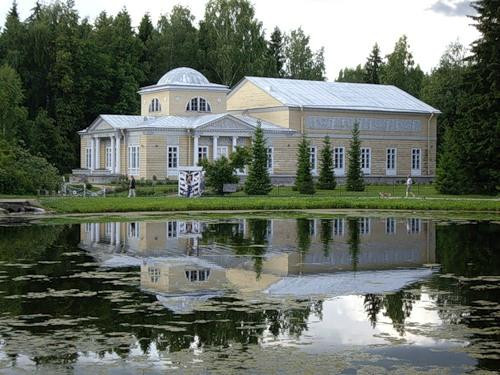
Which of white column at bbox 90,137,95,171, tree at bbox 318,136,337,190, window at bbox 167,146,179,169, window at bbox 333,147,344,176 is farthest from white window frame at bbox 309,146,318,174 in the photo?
white column at bbox 90,137,95,171

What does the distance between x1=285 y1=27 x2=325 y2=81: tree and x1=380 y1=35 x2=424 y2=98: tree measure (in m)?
7.56

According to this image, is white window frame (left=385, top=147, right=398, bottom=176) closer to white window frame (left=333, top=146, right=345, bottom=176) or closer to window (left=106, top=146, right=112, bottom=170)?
white window frame (left=333, top=146, right=345, bottom=176)

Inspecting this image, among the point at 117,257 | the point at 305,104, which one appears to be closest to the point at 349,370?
the point at 117,257

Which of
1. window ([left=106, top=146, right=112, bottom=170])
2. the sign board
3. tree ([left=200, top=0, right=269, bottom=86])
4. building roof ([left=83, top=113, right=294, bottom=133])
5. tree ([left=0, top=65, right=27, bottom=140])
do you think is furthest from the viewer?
tree ([left=200, top=0, right=269, bottom=86])

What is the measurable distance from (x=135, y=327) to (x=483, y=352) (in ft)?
15.9

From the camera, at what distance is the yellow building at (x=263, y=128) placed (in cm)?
5816

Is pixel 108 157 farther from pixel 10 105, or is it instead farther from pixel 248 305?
pixel 248 305

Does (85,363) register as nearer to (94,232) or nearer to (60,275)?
(60,275)

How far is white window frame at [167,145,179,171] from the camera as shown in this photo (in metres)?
57.9

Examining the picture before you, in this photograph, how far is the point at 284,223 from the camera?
103ft

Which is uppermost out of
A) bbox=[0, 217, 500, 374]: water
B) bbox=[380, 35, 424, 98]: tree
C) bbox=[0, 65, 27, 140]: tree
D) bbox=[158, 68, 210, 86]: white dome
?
bbox=[380, 35, 424, 98]: tree

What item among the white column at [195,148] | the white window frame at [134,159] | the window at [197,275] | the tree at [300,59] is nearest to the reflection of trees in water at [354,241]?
the window at [197,275]

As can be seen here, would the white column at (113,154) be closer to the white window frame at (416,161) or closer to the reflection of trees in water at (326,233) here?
the white window frame at (416,161)

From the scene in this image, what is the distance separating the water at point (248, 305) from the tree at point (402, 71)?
238ft
